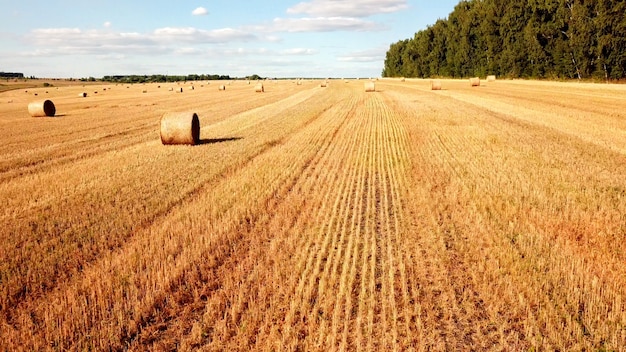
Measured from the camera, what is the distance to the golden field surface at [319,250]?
178 inches

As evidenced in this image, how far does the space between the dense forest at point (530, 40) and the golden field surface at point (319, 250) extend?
36.1 m

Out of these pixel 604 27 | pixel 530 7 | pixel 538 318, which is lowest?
pixel 538 318

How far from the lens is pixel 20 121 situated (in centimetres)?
2670

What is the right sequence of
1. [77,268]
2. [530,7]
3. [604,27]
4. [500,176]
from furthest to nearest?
[530,7] → [604,27] → [500,176] → [77,268]

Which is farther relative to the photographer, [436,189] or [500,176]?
[500,176]

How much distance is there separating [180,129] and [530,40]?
52.7m

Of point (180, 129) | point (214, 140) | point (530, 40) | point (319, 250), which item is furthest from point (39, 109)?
point (530, 40)

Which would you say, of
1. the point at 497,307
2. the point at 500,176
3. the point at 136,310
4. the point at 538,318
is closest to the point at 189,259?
the point at 136,310

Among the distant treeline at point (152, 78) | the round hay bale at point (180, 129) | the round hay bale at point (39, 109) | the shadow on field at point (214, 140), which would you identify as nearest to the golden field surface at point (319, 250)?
the round hay bale at point (180, 129)

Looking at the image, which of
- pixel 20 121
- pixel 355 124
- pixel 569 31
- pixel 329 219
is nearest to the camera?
pixel 329 219

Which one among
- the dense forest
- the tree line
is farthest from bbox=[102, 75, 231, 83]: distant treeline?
the dense forest

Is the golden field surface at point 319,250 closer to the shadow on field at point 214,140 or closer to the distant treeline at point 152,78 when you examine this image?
the shadow on field at point 214,140

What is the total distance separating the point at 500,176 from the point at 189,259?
24.8 ft

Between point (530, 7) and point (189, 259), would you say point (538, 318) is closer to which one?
point (189, 259)
